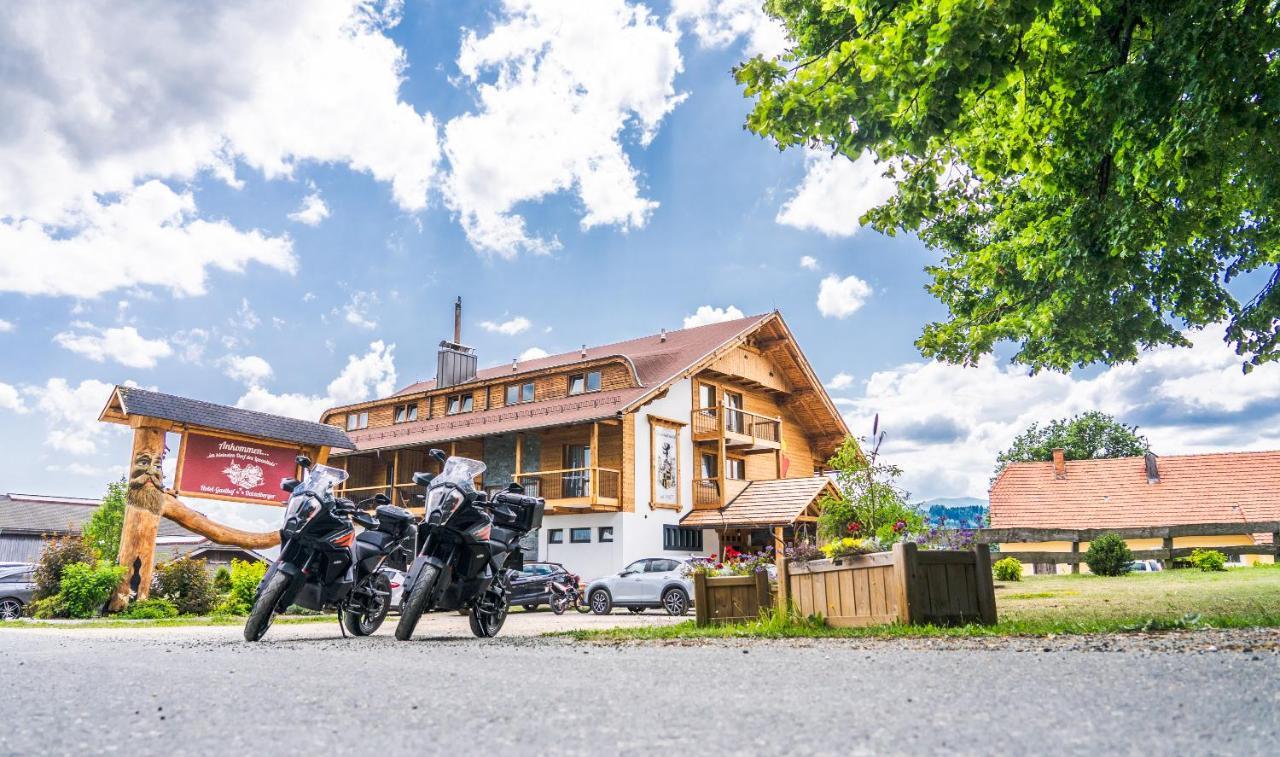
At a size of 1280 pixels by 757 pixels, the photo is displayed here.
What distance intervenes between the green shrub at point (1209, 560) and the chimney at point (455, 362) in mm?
25953

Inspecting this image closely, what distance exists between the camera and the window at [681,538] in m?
29.3

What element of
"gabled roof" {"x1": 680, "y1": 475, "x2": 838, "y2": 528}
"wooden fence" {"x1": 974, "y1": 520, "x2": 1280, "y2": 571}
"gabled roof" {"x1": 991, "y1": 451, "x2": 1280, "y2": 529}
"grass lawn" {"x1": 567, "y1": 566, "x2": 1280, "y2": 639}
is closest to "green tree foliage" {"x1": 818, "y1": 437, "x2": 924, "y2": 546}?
"grass lawn" {"x1": 567, "y1": 566, "x2": 1280, "y2": 639}

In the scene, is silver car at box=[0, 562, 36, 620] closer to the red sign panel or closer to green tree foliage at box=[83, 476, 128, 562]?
the red sign panel

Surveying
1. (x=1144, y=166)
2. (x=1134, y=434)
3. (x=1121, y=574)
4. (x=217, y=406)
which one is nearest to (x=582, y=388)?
(x=217, y=406)

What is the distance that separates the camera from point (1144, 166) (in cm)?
833

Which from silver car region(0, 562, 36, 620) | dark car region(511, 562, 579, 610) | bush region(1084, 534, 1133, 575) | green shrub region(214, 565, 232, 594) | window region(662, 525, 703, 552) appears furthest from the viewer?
window region(662, 525, 703, 552)

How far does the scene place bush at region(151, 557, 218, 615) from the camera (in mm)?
18172

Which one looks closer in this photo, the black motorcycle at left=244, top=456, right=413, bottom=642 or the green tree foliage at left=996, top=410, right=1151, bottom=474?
the black motorcycle at left=244, top=456, right=413, bottom=642

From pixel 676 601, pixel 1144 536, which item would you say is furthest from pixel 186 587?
pixel 1144 536

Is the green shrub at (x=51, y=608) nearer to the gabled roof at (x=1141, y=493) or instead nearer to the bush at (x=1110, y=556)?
the bush at (x=1110, y=556)

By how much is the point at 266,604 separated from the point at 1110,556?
19.6m

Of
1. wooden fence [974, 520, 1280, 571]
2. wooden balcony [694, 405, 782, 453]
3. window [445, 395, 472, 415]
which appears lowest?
wooden fence [974, 520, 1280, 571]

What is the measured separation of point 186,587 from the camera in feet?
60.4

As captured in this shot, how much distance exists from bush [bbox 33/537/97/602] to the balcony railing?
11027 mm
